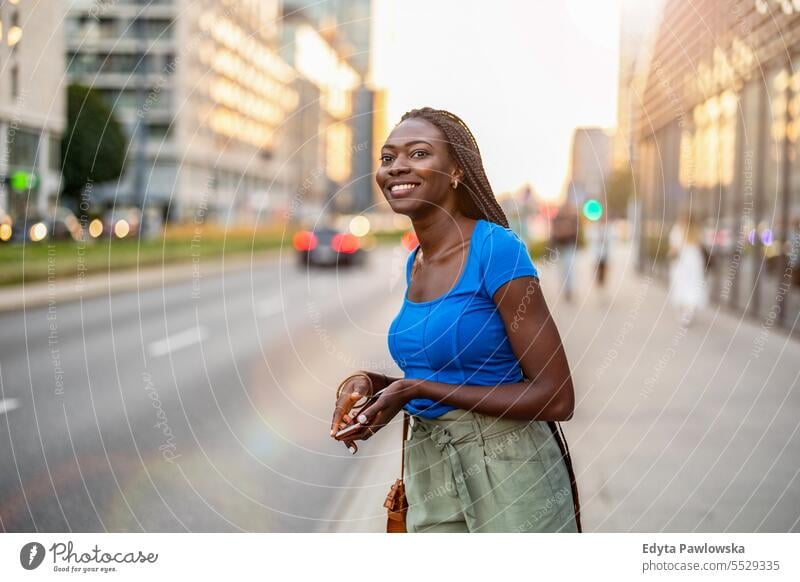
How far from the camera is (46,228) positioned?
2352 cm

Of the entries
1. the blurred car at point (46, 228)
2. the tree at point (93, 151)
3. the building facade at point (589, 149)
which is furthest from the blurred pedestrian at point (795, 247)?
the tree at point (93, 151)

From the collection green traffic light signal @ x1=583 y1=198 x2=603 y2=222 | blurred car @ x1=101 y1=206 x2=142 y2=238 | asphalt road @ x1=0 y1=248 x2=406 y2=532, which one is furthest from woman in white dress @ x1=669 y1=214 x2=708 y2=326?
blurred car @ x1=101 y1=206 x2=142 y2=238

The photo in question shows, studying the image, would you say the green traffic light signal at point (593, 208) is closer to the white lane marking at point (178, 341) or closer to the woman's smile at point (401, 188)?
the white lane marking at point (178, 341)

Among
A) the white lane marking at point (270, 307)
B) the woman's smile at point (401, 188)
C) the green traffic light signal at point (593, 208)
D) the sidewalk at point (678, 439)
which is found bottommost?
the white lane marking at point (270, 307)

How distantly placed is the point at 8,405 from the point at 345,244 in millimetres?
23382

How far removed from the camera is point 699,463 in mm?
5840

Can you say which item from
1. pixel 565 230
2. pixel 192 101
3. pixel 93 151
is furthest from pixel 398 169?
pixel 192 101

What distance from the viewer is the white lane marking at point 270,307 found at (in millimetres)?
17531

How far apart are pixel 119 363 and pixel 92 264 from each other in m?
13.2

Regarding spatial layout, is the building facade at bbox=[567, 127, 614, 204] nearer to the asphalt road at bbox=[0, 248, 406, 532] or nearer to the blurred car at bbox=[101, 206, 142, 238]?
the asphalt road at bbox=[0, 248, 406, 532]

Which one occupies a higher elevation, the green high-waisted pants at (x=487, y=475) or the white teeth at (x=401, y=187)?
the white teeth at (x=401, y=187)

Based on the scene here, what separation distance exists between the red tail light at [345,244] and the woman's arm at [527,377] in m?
28.2
